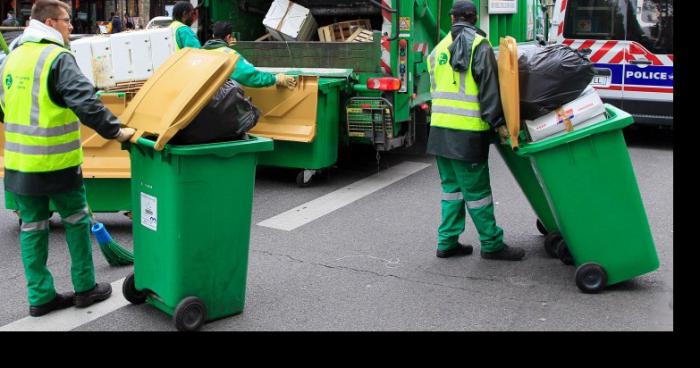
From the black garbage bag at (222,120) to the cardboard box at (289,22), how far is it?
14.3ft

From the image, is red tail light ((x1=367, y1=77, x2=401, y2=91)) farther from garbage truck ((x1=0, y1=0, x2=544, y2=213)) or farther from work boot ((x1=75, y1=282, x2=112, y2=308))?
work boot ((x1=75, y1=282, x2=112, y2=308))

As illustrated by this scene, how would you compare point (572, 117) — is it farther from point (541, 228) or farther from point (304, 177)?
point (304, 177)

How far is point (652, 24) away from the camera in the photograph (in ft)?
29.4

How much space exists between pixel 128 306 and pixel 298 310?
906 millimetres

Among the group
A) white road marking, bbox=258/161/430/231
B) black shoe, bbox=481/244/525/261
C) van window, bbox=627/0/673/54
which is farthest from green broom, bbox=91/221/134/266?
van window, bbox=627/0/673/54

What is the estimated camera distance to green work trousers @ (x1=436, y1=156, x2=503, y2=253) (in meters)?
4.93

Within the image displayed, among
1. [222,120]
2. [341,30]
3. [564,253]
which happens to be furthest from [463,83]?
[341,30]

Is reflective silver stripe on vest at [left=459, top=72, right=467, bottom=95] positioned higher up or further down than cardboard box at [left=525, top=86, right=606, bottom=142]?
higher up

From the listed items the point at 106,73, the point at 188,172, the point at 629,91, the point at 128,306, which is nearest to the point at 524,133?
the point at 188,172

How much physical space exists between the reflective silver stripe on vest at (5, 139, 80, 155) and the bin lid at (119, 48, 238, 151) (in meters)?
0.29

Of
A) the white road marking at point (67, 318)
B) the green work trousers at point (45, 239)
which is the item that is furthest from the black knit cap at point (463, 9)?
the white road marking at point (67, 318)

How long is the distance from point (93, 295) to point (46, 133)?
3.00 feet

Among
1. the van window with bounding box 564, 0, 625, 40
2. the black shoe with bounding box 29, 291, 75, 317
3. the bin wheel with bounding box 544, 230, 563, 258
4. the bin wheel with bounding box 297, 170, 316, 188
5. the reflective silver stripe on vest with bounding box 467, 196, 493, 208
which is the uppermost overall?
the van window with bounding box 564, 0, 625, 40

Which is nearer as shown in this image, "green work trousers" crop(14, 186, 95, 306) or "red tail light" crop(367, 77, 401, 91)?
"green work trousers" crop(14, 186, 95, 306)
